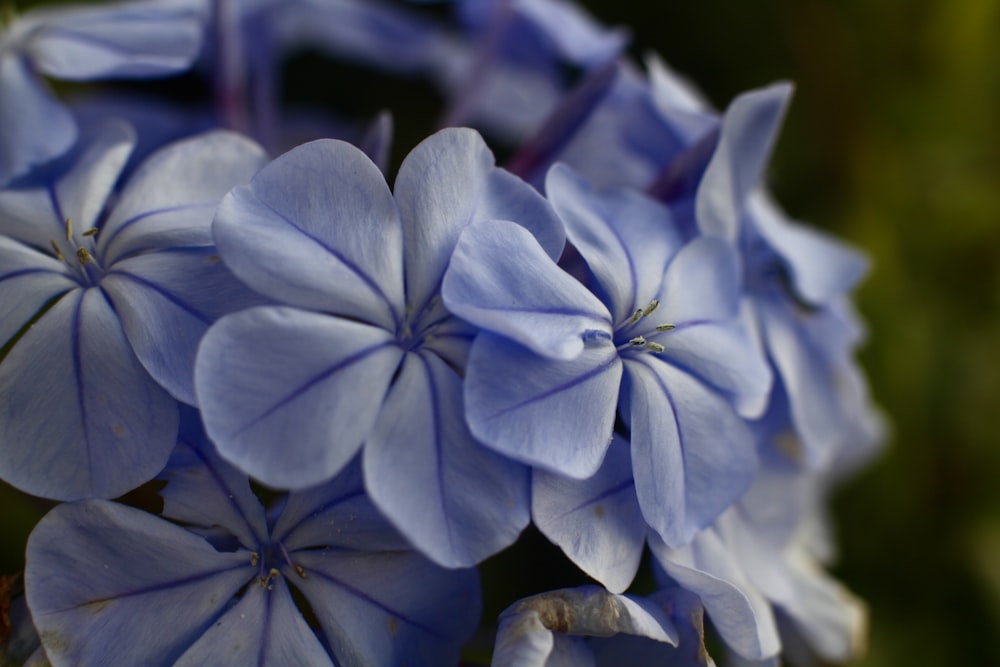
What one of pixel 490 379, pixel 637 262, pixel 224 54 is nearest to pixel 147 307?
pixel 490 379

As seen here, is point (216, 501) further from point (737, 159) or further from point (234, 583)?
point (737, 159)

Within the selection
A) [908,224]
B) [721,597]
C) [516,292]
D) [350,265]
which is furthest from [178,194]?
[908,224]

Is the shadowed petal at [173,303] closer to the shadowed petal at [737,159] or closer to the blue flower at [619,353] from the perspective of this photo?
the blue flower at [619,353]

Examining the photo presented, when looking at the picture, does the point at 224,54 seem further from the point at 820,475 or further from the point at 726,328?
the point at 820,475

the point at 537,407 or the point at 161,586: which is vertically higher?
the point at 537,407

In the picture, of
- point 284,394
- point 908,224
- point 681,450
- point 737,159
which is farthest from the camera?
point 908,224

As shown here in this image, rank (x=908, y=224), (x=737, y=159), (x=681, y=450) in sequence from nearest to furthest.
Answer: (x=681, y=450)
(x=737, y=159)
(x=908, y=224)
